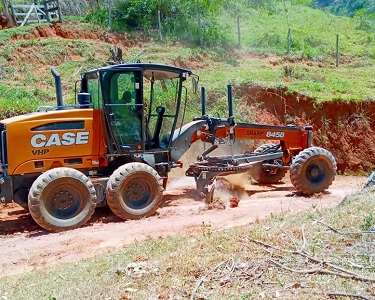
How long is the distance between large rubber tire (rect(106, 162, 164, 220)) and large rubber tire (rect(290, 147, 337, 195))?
300 cm

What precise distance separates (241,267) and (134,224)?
12.6ft

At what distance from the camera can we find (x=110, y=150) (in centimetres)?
845

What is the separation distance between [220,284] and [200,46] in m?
17.4

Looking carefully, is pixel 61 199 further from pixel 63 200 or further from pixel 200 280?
pixel 200 280

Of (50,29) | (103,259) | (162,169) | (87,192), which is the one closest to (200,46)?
(50,29)

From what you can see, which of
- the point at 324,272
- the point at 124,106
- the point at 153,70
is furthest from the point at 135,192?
Answer: the point at 324,272

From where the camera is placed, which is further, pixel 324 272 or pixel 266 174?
pixel 266 174

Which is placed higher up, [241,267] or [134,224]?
[241,267]

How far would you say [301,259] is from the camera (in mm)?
4367

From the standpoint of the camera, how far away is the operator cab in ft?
27.3

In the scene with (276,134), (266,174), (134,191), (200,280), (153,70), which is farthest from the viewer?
(266,174)

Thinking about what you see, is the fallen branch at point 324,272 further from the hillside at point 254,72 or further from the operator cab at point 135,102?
the hillside at point 254,72

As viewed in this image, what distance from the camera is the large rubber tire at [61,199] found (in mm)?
7562

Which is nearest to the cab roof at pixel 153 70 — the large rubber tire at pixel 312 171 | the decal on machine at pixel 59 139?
the decal on machine at pixel 59 139
